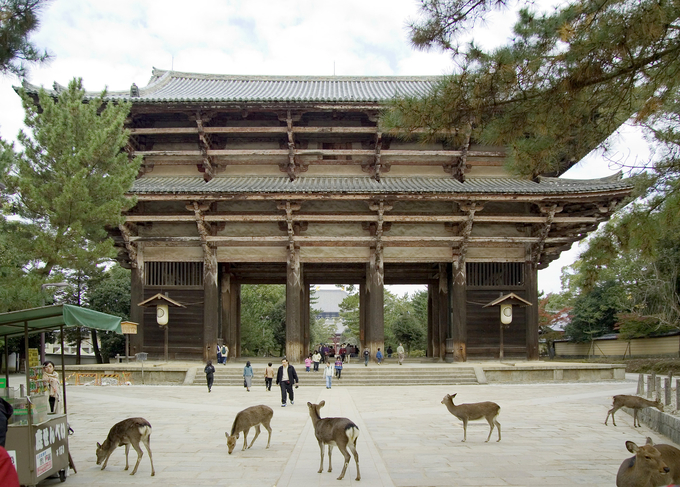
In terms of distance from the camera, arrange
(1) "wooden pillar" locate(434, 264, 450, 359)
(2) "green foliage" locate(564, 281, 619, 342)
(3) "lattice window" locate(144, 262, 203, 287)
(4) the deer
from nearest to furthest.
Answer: (4) the deer < (3) "lattice window" locate(144, 262, 203, 287) < (1) "wooden pillar" locate(434, 264, 450, 359) < (2) "green foliage" locate(564, 281, 619, 342)

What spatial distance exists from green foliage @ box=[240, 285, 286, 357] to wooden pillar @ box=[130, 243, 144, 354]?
18293 millimetres

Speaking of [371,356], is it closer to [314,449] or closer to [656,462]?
[314,449]

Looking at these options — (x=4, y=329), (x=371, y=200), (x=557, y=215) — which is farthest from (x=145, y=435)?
(x=557, y=215)

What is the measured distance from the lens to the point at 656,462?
5.26 m

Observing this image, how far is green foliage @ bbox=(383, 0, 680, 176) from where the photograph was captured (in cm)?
659

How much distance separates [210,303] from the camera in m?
23.6

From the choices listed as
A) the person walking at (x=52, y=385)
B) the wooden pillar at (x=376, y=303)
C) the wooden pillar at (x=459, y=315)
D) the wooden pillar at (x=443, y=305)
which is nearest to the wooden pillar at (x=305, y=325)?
the wooden pillar at (x=376, y=303)

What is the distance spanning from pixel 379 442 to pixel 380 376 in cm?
1214

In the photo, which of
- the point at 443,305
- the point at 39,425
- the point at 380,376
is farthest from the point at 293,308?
the point at 39,425

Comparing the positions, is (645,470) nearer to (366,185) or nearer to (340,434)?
(340,434)

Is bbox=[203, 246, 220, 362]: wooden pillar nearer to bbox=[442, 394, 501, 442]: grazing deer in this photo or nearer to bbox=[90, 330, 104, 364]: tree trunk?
bbox=[442, 394, 501, 442]: grazing deer

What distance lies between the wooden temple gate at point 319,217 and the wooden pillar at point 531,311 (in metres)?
0.04

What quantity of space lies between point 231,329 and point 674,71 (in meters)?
23.9

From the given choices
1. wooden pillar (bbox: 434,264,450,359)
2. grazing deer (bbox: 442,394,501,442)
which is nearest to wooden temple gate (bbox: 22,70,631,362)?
wooden pillar (bbox: 434,264,450,359)
